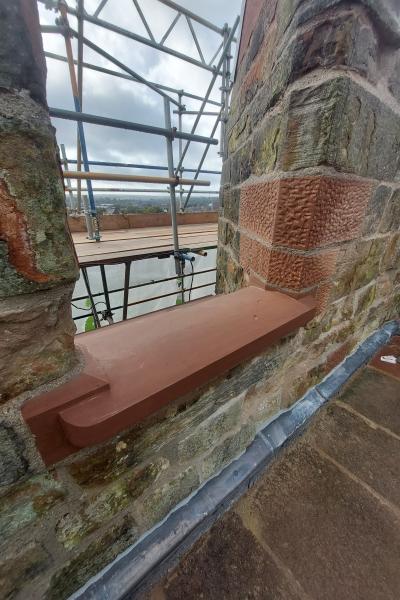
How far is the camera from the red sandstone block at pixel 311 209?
0.70 meters

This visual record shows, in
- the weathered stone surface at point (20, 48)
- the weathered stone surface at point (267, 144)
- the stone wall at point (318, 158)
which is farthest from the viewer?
the weathered stone surface at point (267, 144)

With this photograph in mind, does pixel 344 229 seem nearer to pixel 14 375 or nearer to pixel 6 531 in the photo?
pixel 14 375

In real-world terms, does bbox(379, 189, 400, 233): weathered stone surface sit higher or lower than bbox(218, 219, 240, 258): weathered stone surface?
higher

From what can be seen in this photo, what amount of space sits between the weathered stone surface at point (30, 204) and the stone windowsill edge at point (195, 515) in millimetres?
769

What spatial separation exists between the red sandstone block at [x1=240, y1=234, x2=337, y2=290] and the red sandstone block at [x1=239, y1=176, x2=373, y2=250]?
40 millimetres

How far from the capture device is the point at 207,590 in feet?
2.21

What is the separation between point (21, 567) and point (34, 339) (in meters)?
0.48

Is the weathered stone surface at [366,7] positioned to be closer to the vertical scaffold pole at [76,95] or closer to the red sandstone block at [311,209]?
the red sandstone block at [311,209]

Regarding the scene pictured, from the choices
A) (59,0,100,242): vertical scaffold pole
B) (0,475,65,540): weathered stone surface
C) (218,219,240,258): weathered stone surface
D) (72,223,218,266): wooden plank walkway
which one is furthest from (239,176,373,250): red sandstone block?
(59,0,100,242): vertical scaffold pole

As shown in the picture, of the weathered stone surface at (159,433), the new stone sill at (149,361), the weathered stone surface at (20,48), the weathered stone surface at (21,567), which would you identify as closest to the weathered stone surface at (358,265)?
the new stone sill at (149,361)

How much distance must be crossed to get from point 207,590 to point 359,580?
43cm

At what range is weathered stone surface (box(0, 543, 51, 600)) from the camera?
1.53 feet

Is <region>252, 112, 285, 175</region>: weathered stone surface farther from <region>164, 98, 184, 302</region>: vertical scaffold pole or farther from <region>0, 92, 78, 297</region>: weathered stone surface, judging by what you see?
<region>164, 98, 184, 302</region>: vertical scaffold pole

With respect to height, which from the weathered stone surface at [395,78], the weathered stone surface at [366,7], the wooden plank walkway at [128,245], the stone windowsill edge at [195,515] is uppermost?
the weathered stone surface at [366,7]
